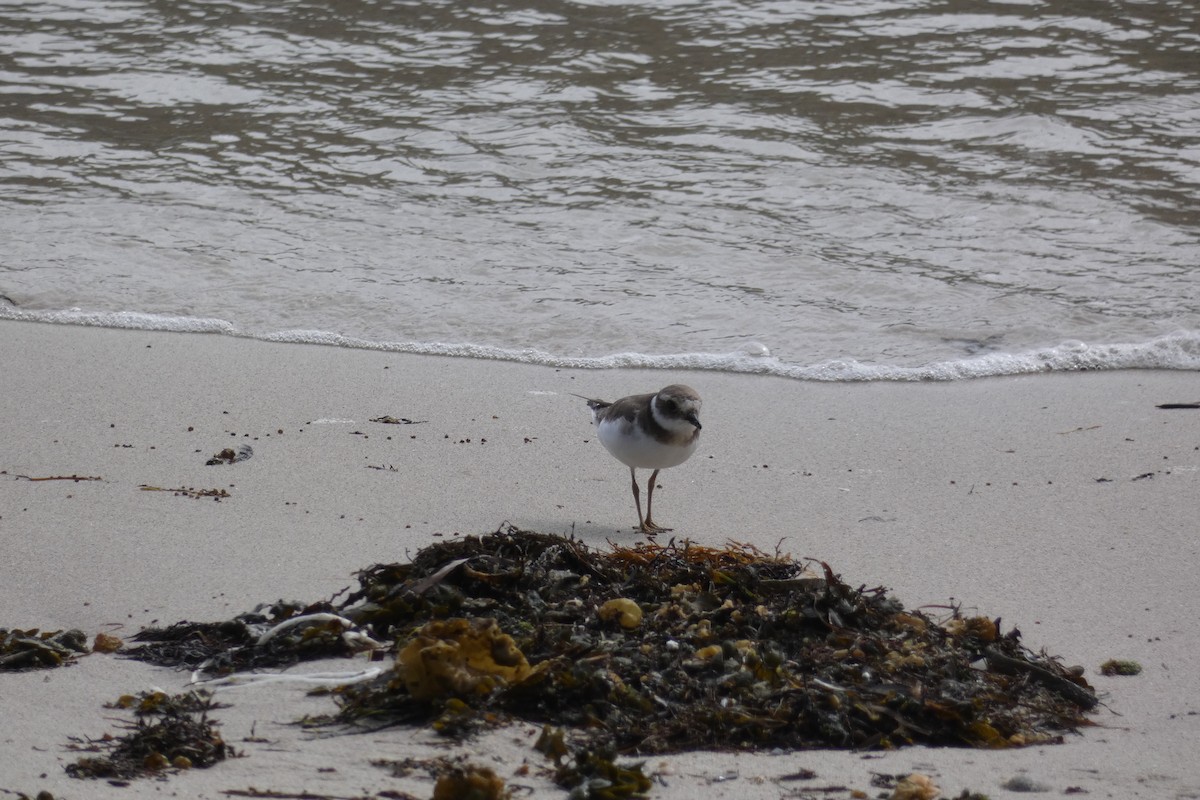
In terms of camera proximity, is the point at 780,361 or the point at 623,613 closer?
the point at 623,613

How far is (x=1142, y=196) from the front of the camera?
9.27 metres

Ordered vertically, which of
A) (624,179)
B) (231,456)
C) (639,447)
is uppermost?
(624,179)

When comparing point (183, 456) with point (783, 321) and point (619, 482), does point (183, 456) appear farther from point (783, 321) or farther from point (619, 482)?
point (783, 321)

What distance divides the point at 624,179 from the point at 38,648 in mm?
7080

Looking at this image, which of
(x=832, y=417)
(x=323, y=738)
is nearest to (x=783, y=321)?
(x=832, y=417)

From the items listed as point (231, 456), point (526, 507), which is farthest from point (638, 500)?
point (231, 456)

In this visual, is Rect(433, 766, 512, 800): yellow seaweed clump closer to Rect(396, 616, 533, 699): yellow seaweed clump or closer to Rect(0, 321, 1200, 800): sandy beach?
Rect(0, 321, 1200, 800): sandy beach

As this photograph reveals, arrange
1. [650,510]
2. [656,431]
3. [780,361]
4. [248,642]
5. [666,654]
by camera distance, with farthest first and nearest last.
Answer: [780,361], [650,510], [656,431], [248,642], [666,654]

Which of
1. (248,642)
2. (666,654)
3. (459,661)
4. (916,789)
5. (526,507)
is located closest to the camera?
(916,789)

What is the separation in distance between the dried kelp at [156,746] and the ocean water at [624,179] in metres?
4.16

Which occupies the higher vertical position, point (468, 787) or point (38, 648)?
point (468, 787)

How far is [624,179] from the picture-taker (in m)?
9.91

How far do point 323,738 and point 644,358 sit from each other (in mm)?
4315

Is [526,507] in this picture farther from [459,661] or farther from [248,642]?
[459,661]
